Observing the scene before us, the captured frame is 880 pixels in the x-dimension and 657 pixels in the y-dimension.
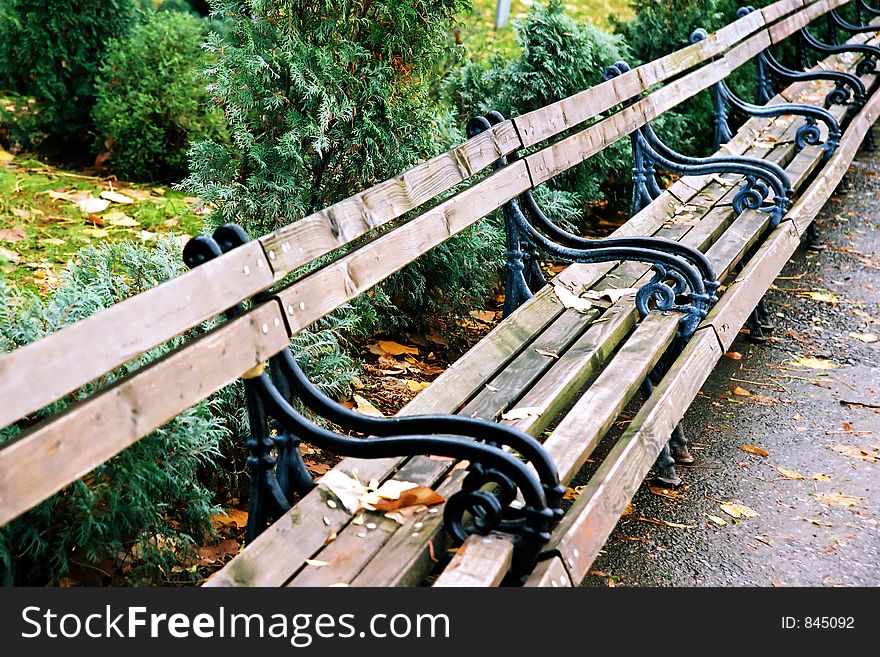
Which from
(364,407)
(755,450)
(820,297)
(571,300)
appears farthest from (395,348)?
(820,297)

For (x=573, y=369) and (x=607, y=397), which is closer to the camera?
(x=607, y=397)

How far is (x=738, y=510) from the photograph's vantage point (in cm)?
319

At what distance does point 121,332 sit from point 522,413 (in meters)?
1.26

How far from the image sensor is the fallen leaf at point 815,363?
13.9ft

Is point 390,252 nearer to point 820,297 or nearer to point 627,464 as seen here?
point 627,464

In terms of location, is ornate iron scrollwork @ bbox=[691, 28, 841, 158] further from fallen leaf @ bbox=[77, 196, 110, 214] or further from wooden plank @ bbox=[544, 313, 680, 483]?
fallen leaf @ bbox=[77, 196, 110, 214]

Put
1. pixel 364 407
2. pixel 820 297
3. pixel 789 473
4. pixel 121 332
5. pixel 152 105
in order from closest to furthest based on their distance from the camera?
pixel 121 332, pixel 789 473, pixel 364 407, pixel 820 297, pixel 152 105

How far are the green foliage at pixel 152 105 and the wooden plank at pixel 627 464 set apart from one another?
3.60 m

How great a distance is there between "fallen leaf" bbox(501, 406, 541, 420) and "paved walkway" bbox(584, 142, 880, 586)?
576mm

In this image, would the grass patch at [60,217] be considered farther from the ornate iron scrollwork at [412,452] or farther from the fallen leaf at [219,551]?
the ornate iron scrollwork at [412,452]

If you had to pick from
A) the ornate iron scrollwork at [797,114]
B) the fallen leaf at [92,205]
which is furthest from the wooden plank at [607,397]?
the fallen leaf at [92,205]

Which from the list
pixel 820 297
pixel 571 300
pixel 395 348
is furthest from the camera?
pixel 820 297

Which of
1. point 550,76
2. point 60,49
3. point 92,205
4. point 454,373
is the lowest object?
point 454,373

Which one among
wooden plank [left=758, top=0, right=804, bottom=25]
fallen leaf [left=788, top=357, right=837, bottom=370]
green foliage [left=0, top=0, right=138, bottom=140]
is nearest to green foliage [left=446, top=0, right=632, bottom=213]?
wooden plank [left=758, top=0, right=804, bottom=25]
